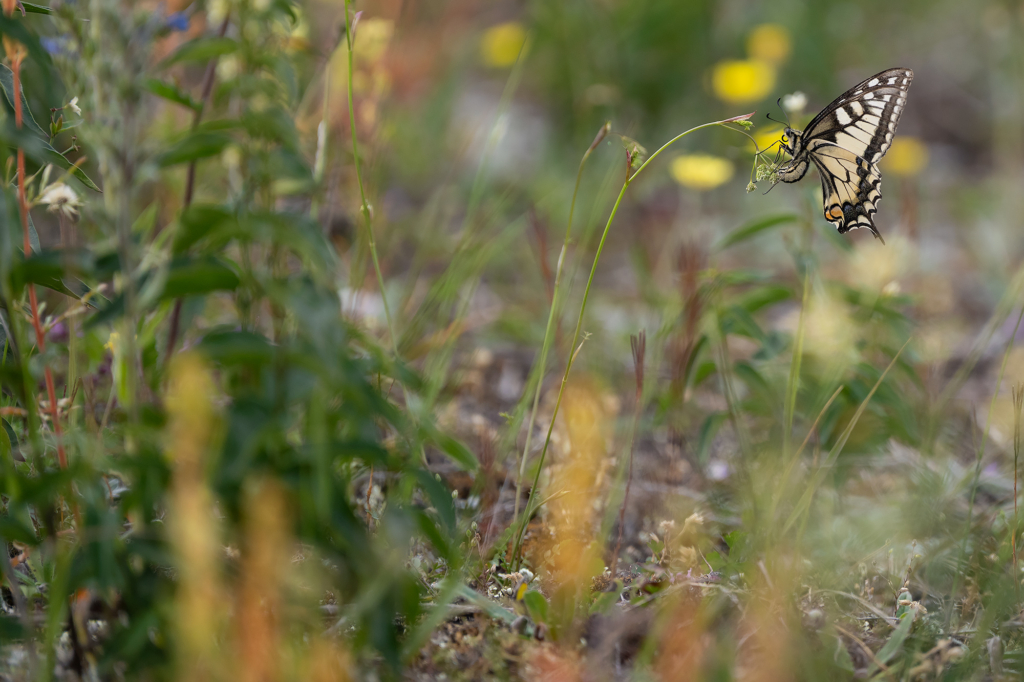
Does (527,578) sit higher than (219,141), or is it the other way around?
(219,141)

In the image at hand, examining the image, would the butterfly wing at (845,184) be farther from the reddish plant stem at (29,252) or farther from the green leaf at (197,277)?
the reddish plant stem at (29,252)

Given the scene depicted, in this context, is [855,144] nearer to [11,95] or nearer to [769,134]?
[769,134]

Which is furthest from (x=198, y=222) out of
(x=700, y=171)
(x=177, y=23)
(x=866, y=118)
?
(x=700, y=171)

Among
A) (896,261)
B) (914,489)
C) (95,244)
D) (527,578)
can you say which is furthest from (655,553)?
(95,244)

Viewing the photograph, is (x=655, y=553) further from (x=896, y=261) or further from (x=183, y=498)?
(x=896, y=261)

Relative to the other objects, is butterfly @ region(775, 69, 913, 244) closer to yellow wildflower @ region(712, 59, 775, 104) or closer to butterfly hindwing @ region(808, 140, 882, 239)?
butterfly hindwing @ region(808, 140, 882, 239)

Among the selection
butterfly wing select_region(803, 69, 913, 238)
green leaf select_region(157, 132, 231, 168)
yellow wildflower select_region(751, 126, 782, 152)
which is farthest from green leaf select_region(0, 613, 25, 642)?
butterfly wing select_region(803, 69, 913, 238)
